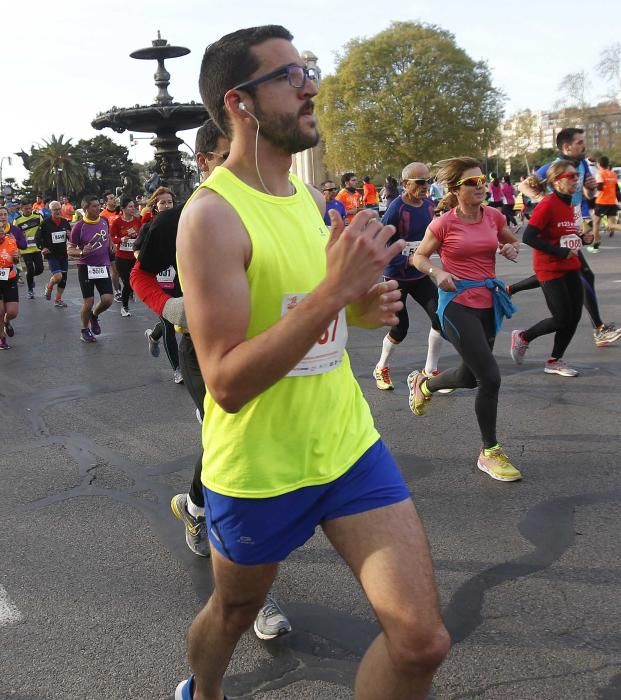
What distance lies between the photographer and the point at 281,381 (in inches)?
82.4

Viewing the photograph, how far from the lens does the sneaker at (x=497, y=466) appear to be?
4.60m

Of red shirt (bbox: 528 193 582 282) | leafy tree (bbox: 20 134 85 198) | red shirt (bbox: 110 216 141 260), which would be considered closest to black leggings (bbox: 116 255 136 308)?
red shirt (bbox: 110 216 141 260)

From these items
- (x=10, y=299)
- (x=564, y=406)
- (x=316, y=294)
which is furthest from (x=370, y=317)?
(x=10, y=299)

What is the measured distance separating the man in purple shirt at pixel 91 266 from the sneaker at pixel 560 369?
5.99 m

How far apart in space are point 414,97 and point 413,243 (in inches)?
2078

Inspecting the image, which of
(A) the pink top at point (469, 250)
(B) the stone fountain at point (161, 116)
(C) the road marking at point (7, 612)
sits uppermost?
(B) the stone fountain at point (161, 116)

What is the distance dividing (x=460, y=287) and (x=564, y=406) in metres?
1.75

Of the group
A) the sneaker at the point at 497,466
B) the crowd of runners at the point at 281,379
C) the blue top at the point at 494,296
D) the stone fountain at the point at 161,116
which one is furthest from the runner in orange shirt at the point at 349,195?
the crowd of runners at the point at 281,379

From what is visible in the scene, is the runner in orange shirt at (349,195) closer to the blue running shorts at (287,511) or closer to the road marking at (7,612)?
the road marking at (7,612)

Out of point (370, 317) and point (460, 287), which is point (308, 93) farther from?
point (460, 287)

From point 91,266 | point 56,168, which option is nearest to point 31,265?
point 91,266

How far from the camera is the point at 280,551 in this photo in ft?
6.93

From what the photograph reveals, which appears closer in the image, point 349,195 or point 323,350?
point 323,350

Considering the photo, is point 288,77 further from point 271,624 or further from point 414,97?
point 414,97
